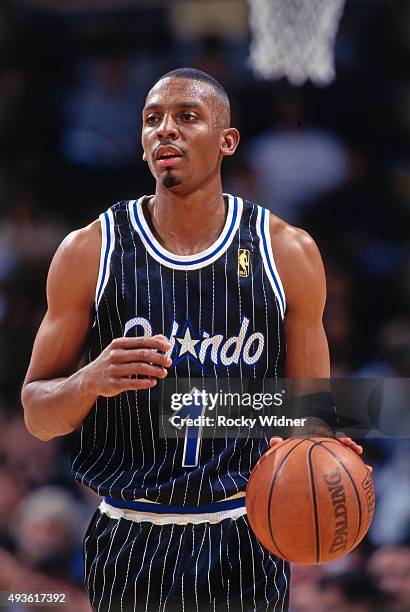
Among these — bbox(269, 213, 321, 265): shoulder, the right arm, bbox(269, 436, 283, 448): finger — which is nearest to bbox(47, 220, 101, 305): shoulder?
the right arm

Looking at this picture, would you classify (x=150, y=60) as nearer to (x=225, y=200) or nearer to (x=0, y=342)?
(x=225, y=200)

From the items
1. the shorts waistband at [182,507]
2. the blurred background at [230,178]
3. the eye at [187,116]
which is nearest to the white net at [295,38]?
the blurred background at [230,178]

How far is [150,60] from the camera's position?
293 cm

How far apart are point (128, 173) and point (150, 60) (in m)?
0.38

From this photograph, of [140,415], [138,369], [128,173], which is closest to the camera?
[138,369]

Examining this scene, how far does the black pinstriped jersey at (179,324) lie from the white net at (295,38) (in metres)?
0.71

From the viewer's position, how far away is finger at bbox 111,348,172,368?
7.04 feet

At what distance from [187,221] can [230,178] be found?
1.16 feet

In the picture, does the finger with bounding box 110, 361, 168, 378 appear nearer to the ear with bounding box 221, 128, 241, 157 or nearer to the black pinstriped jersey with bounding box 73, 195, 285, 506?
the black pinstriped jersey with bounding box 73, 195, 285, 506

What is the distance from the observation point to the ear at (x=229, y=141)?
2586 millimetres

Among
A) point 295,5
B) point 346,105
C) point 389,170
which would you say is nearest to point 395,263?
point 389,170

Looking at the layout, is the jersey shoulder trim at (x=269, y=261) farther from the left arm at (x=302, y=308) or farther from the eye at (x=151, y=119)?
the eye at (x=151, y=119)

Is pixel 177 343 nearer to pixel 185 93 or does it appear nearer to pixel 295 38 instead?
pixel 185 93

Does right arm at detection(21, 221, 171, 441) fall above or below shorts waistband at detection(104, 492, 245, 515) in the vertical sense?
above
